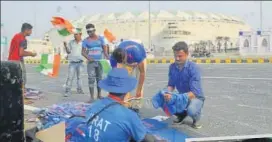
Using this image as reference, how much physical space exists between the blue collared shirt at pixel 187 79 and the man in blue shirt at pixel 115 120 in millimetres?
1228

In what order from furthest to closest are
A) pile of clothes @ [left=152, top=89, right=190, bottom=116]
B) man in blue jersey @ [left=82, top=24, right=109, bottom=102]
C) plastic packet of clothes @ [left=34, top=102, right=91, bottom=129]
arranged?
man in blue jersey @ [left=82, top=24, right=109, bottom=102] → plastic packet of clothes @ [left=34, top=102, right=91, bottom=129] → pile of clothes @ [left=152, top=89, right=190, bottom=116]

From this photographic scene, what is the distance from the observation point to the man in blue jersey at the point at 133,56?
4473mm

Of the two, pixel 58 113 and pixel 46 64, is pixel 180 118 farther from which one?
pixel 46 64

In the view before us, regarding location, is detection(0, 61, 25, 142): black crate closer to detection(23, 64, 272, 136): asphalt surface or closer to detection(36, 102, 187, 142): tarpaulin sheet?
detection(36, 102, 187, 142): tarpaulin sheet

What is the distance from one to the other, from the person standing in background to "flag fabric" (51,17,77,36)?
17.0 inches

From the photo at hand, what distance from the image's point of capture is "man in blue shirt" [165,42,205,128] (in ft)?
13.9

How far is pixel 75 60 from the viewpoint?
6.84m

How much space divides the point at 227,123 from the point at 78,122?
1583 mm

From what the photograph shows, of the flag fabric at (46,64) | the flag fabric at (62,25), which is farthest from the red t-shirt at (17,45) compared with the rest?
the flag fabric at (62,25)

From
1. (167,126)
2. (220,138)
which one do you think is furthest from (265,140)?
(167,126)

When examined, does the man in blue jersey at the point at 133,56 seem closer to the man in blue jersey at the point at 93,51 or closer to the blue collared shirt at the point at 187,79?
the blue collared shirt at the point at 187,79

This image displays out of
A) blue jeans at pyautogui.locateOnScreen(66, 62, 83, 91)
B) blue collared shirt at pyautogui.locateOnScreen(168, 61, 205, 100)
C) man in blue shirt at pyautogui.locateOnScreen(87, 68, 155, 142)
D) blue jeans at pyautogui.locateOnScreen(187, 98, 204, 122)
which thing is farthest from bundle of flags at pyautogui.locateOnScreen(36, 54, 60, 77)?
man in blue shirt at pyautogui.locateOnScreen(87, 68, 155, 142)

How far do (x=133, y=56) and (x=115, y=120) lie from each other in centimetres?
159

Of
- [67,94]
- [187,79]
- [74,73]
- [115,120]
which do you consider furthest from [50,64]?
[115,120]
